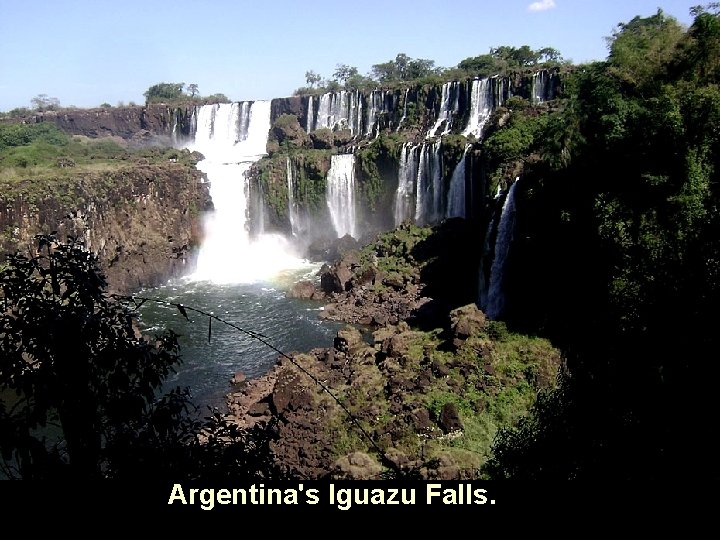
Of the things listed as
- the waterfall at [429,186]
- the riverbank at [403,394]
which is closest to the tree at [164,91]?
the waterfall at [429,186]

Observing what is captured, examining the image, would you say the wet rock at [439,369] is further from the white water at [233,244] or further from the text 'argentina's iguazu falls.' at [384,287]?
the white water at [233,244]

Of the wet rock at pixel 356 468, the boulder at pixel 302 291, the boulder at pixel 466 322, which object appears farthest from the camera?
the boulder at pixel 302 291

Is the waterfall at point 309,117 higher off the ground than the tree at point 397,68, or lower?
lower

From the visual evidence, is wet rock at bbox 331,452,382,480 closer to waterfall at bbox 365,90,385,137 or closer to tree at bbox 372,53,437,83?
waterfall at bbox 365,90,385,137

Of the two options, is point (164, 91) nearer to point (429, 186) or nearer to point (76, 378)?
point (429, 186)

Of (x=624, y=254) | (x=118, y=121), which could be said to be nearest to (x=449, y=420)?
(x=624, y=254)

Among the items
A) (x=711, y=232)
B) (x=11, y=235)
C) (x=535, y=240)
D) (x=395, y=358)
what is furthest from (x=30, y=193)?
(x=711, y=232)

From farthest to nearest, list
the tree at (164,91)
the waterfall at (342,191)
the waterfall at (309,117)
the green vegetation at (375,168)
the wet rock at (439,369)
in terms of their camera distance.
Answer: the tree at (164,91) < the waterfall at (309,117) < the waterfall at (342,191) < the green vegetation at (375,168) < the wet rock at (439,369)

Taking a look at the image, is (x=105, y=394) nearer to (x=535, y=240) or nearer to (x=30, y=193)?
(x=535, y=240)
